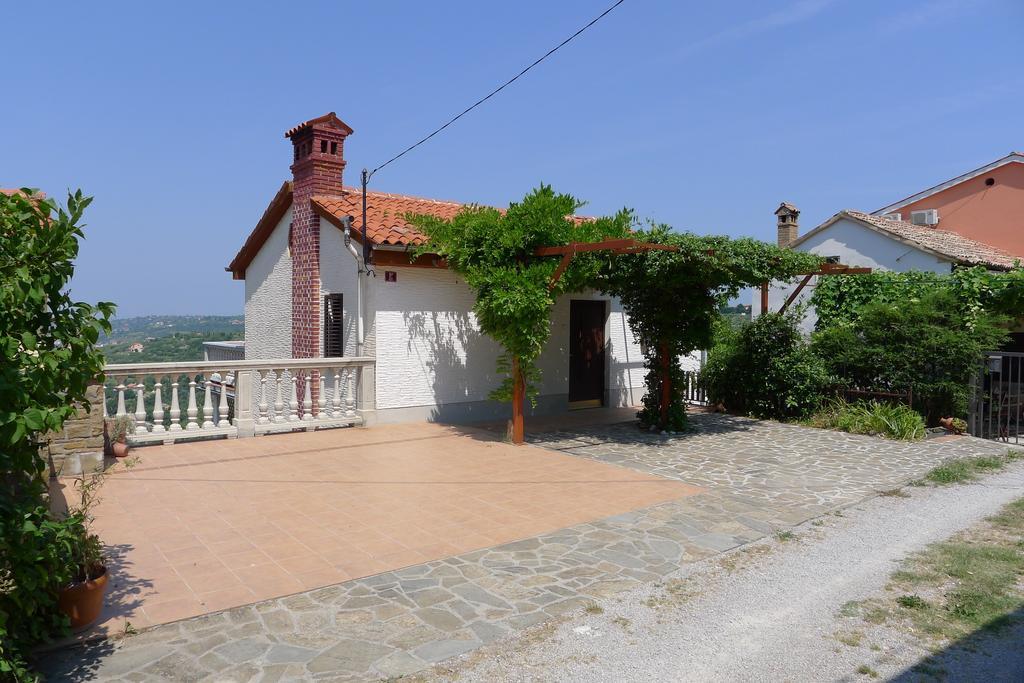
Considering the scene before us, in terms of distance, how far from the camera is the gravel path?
371 centimetres

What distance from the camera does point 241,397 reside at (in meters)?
10.1

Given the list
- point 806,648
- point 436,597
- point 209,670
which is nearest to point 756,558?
point 806,648

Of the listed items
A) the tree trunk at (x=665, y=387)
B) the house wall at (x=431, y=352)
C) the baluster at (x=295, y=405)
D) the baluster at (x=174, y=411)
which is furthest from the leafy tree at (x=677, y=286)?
the baluster at (x=174, y=411)

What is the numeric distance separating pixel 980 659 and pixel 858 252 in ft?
55.8

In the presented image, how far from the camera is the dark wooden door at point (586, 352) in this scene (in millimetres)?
13766

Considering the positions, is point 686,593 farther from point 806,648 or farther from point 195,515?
point 195,515

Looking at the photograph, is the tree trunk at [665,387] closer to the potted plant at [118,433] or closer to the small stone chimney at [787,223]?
the potted plant at [118,433]

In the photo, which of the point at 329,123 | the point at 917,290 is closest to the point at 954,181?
the point at 917,290

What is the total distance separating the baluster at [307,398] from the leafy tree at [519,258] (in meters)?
3.09

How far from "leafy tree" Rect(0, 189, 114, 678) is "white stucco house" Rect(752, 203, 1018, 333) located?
47.2 ft

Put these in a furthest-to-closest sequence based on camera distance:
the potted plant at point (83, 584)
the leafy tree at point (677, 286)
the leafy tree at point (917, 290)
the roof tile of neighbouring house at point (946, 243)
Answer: the roof tile of neighbouring house at point (946, 243) → the leafy tree at point (917, 290) → the leafy tree at point (677, 286) → the potted plant at point (83, 584)

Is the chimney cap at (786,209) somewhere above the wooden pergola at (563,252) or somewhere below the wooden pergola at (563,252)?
above

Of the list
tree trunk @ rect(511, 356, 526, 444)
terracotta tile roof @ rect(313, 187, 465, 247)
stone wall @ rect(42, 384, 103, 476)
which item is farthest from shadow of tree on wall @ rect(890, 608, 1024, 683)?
terracotta tile roof @ rect(313, 187, 465, 247)

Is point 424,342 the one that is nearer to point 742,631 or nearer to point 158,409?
point 158,409
